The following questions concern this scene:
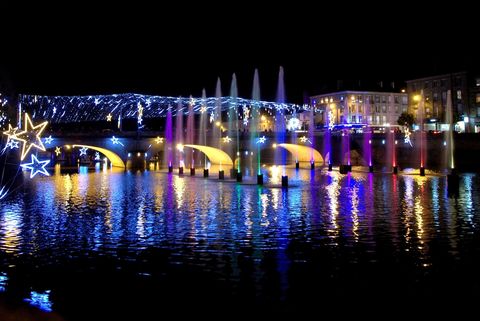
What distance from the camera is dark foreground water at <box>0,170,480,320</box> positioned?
13000 mm

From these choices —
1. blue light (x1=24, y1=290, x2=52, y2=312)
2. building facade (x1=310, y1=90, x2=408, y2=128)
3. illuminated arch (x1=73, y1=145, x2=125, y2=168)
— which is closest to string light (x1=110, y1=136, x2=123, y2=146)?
illuminated arch (x1=73, y1=145, x2=125, y2=168)

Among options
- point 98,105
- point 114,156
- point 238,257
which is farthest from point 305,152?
point 238,257

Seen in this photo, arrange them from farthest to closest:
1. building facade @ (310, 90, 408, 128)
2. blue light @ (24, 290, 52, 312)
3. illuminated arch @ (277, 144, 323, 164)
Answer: building facade @ (310, 90, 408, 128), illuminated arch @ (277, 144, 323, 164), blue light @ (24, 290, 52, 312)

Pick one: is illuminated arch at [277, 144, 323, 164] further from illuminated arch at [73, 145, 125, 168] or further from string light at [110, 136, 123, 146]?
illuminated arch at [73, 145, 125, 168]

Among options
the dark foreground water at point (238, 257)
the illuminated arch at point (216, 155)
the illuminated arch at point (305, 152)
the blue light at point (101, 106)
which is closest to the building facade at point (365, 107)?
the illuminated arch at point (305, 152)

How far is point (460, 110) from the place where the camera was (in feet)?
351

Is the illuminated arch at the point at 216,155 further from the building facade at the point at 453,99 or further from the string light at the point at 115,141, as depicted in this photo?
the building facade at the point at 453,99

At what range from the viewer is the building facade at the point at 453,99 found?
345 feet

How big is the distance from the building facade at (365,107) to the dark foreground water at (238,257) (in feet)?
362

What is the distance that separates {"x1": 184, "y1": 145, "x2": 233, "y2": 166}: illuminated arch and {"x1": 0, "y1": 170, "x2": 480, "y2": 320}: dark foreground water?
A: 6180 centimetres

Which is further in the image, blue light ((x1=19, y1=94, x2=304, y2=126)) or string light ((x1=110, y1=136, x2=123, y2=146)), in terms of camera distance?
blue light ((x1=19, y1=94, x2=304, y2=126))

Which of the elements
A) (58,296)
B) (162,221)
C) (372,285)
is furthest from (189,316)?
(162,221)

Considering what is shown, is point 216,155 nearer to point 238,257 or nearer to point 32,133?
point 32,133

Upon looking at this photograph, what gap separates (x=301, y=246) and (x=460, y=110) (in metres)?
97.0
